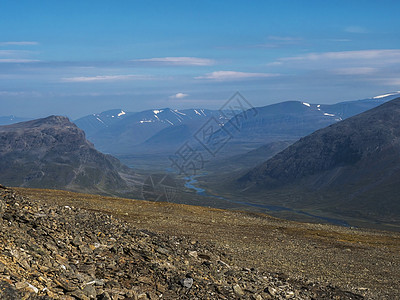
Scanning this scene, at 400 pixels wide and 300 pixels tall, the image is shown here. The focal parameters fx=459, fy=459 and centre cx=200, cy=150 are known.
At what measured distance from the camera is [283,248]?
38188mm

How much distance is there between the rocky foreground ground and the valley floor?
3328mm

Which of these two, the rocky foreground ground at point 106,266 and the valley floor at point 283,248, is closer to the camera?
the rocky foreground ground at point 106,266

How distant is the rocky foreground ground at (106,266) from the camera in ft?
55.6

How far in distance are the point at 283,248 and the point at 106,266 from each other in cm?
2131

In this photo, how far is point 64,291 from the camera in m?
16.7

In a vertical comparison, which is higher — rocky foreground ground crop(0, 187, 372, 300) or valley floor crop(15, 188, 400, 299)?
rocky foreground ground crop(0, 187, 372, 300)

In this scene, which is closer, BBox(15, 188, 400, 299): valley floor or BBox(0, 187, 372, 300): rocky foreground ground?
BBox(0, 187, 372, 300): rocky foreground ground

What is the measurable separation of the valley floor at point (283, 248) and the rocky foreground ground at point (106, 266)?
333 centimetres

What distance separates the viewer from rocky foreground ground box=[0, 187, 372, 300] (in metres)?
17.0

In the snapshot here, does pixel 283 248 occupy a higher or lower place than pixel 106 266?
lower

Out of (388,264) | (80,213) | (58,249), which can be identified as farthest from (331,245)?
(58,249)

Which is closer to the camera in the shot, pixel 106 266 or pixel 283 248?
pixel 106 266

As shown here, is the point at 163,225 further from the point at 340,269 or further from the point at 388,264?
the point at 388,264

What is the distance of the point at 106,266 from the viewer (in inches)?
797
